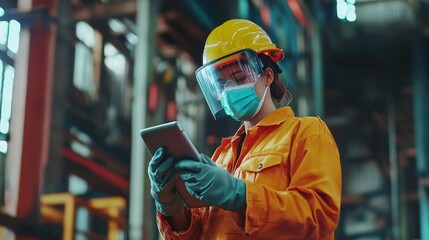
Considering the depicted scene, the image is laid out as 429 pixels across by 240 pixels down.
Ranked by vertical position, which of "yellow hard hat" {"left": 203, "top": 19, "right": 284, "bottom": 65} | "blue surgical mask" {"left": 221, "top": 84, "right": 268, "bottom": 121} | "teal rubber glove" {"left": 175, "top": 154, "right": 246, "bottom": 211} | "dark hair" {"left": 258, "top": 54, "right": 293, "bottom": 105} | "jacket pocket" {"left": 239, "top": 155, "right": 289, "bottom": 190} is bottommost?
"teal rubber glove" {"left": 175, "top": 154, "right": 246, "bottom": 211}

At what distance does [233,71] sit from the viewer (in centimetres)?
287

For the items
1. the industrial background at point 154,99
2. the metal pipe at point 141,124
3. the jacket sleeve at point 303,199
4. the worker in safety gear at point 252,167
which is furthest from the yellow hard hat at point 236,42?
the metal pipe at point 141,124

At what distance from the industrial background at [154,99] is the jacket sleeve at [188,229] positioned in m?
5.45

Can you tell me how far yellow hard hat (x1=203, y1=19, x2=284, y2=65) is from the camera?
9.56 ft

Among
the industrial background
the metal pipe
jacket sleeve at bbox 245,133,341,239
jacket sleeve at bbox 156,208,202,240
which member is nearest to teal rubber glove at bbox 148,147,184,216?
jacket sleeve at bbox 156,208,202,240

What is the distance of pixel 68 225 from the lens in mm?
9070

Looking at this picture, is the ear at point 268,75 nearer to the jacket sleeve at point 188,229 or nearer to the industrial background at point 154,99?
the jacket sleeve at point 188,229

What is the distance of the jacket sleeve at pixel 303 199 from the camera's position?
8.05 feet

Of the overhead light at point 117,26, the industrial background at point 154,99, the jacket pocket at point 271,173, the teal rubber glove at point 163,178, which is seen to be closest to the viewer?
the teal rubber glove at point 163,178

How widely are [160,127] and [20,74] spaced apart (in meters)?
6.44

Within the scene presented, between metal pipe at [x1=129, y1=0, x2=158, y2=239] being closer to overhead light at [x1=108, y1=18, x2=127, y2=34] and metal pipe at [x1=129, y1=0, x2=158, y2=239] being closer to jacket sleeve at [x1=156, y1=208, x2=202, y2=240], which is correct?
overhead light at [x1=108, y1=18, x2=127, y2=34]

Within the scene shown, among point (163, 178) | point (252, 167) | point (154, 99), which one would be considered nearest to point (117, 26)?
point (154, 99)

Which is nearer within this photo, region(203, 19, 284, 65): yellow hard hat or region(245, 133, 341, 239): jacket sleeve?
region(245, 133, 341, 239): jacket sleeve

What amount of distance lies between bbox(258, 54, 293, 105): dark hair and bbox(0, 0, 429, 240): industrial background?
542 centimetres
